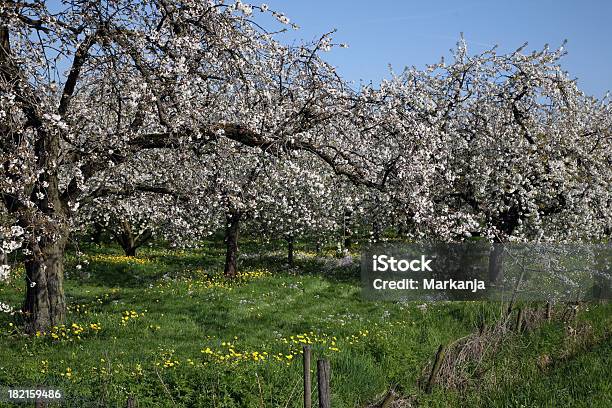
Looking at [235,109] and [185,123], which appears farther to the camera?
[235,109]

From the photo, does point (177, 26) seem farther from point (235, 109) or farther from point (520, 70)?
point (520, 70)

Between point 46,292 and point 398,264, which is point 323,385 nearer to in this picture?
point 46,292

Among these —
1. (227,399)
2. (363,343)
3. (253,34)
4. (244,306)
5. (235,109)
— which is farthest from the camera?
(244,306)

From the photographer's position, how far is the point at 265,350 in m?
10.2

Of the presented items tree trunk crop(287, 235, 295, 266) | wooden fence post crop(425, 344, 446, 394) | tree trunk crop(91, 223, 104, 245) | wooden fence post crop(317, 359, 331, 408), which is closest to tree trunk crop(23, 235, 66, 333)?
wooden fence post crop(317, 359, 331, 408)

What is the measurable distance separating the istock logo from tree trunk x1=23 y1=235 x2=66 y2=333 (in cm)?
1101

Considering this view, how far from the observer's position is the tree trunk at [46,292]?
1173cm

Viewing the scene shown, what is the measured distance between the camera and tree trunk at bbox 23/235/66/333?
11.7 metres

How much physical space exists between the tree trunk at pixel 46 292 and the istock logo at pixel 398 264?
36.1ft

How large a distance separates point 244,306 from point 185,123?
6.06 m

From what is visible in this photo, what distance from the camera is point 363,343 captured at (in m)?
10.5

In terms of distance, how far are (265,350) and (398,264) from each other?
1137 centimetres

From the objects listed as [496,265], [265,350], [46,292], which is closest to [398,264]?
[496,265]

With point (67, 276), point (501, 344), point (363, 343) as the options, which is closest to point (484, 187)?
point (501, 344)
